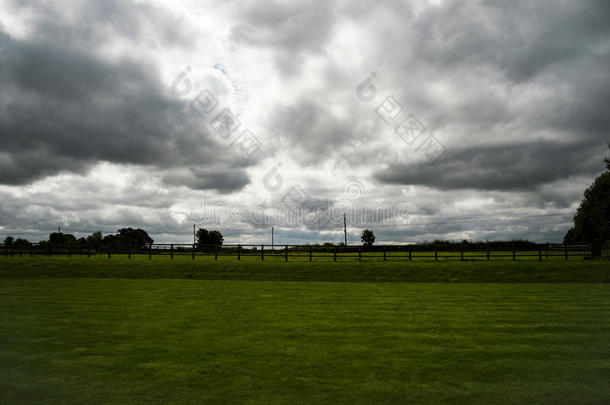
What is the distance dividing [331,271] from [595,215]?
46.2 m

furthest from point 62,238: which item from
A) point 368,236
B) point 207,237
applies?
point 368,236

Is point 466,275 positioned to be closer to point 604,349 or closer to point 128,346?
point 604,349

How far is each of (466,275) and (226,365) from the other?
25.2 metres

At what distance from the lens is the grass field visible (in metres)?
4.95

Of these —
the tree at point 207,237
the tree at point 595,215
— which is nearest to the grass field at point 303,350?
the tree at point 595,215

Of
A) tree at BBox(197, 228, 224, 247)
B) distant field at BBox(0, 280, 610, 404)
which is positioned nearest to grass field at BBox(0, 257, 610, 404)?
distant field at BBox(0, 280, 610, 404)

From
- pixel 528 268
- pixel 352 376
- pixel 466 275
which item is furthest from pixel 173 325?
pixel 528 268

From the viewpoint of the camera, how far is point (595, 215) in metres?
56.5

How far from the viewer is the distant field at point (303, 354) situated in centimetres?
492

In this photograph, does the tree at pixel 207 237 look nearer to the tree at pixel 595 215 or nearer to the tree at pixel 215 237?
the tree at pixel 215 237

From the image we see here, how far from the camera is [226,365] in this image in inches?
236

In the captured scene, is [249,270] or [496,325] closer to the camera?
[496,325]

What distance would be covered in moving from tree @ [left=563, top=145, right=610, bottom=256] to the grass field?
50563 millimetres

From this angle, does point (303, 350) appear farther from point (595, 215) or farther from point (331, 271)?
point (595, 215)
